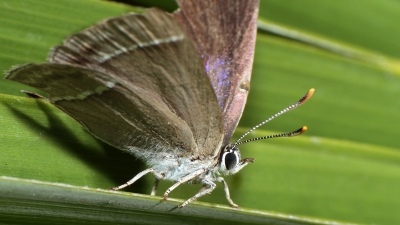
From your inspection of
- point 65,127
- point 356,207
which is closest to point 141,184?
point 65,127

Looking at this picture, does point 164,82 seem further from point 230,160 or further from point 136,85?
point 230,160

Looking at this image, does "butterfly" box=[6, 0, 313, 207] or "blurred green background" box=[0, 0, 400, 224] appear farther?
"blurred green background" box=[0, 0, 400, 224]

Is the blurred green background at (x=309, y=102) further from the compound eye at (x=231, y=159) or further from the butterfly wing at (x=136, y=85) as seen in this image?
the compound eye at (x=231, y=159)

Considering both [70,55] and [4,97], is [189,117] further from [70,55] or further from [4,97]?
[4,97]

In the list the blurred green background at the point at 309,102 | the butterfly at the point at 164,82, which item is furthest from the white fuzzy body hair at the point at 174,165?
the blurred green background at the point at 309,102

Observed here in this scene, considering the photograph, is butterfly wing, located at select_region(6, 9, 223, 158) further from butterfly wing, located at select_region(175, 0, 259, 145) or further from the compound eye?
butterfly wing, located at select_region(175, 0, 259, 145)

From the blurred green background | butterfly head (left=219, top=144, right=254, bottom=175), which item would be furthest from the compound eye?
the blurred green background

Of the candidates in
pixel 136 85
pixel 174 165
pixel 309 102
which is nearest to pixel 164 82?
pixel 136 85
